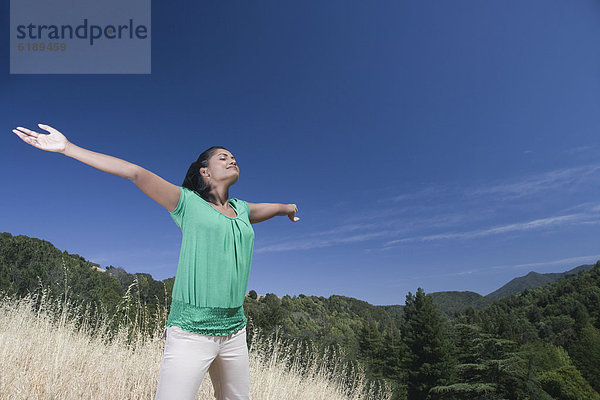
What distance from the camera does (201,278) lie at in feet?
5.82

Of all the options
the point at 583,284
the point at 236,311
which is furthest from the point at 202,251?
the point at 583,284

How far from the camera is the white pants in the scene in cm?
162

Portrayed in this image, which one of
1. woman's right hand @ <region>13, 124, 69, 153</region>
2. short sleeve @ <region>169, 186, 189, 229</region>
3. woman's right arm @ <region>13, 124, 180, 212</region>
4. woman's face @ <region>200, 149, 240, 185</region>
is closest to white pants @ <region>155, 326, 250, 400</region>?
short sleeve @ <region>169, 186, 189, 229</region>

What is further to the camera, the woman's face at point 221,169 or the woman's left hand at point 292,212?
the woman's left hand at point 292,212

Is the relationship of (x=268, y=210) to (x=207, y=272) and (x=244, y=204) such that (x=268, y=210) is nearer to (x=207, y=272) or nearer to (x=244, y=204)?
(x=244, y=204)

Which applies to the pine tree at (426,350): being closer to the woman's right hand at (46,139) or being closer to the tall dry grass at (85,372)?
the tall dry grass at (85,372)

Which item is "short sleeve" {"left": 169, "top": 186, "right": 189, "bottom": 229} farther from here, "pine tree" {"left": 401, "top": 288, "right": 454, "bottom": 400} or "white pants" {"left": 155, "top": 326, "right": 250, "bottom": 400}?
"pine tree" {"left": 401, "top": 288, "right": 454, "bottom": 400}

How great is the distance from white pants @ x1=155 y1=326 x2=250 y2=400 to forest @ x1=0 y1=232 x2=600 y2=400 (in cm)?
255

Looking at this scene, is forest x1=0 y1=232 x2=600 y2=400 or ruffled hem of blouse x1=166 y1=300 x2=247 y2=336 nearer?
ruffled hem of blouse x1=166 y1=300 x2=247 y2=336

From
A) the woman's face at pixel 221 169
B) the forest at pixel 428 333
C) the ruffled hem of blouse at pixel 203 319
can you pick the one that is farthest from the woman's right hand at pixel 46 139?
the forest at pixel 428 333

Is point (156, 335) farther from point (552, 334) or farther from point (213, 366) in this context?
point (552, 334)

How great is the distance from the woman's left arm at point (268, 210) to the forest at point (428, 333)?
7.32 feet

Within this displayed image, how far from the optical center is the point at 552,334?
76562 millimetres

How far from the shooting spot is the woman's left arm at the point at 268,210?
97.7 inches
